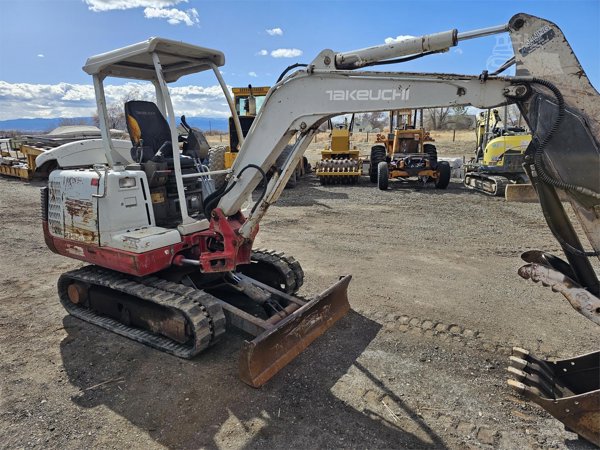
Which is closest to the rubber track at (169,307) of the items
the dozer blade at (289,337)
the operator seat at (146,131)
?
the dozer blade at (289,337)

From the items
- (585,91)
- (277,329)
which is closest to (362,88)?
(585,91)

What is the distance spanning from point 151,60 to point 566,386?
485cm

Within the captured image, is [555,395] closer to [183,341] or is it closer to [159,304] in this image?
[183,341]

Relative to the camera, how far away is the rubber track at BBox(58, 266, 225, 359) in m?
3.75

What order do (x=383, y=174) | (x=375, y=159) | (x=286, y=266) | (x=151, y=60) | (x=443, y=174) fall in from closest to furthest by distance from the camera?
(x=151, y=60), (x=286, y=266), (x=383, y=174), (x=443, y=174), (x=375, y=159)

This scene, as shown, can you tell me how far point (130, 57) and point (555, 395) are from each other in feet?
15.8

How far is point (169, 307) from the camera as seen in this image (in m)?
3.87

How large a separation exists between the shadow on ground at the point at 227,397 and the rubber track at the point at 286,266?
2.82ft

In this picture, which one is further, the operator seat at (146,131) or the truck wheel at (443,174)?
the truck wheel at (443,174)

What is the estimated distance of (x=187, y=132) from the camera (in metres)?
5.09

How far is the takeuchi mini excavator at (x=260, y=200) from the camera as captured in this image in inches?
104

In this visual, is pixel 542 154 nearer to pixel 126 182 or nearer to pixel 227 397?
pixel 227 397

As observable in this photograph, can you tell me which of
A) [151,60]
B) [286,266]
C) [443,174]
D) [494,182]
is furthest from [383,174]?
[151,60]

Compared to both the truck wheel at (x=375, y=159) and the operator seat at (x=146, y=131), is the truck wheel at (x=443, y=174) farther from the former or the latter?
the operator seat at (x=146, y=131)
